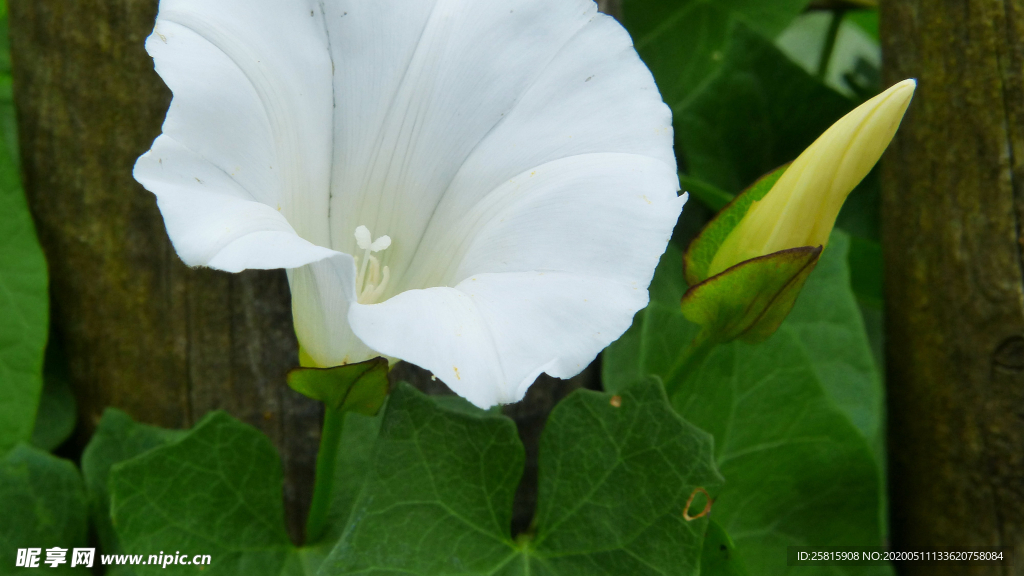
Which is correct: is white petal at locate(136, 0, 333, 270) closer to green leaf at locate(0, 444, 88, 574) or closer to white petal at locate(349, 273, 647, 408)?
white petal at locate(349, 273, 647, 408)

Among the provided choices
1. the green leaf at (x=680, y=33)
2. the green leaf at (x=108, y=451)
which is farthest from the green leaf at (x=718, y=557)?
the green leaf at (x=680, y=33)

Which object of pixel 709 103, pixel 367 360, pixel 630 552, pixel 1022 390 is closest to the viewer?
pixel 367 360

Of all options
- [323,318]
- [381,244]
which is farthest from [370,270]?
[323,318]

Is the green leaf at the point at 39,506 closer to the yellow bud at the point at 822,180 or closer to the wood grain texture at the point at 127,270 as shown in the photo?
the wood grain texture at the point at 127,270

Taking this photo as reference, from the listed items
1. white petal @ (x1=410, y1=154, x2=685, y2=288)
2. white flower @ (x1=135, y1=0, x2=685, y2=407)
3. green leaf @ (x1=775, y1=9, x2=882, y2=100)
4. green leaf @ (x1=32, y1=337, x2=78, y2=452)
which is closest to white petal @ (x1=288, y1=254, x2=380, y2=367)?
white flower @ (x1=135, y1=0, x2=685, y2=407)

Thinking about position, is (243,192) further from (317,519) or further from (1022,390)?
(1022,390)

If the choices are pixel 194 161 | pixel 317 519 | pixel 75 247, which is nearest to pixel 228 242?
pixel 194 161
